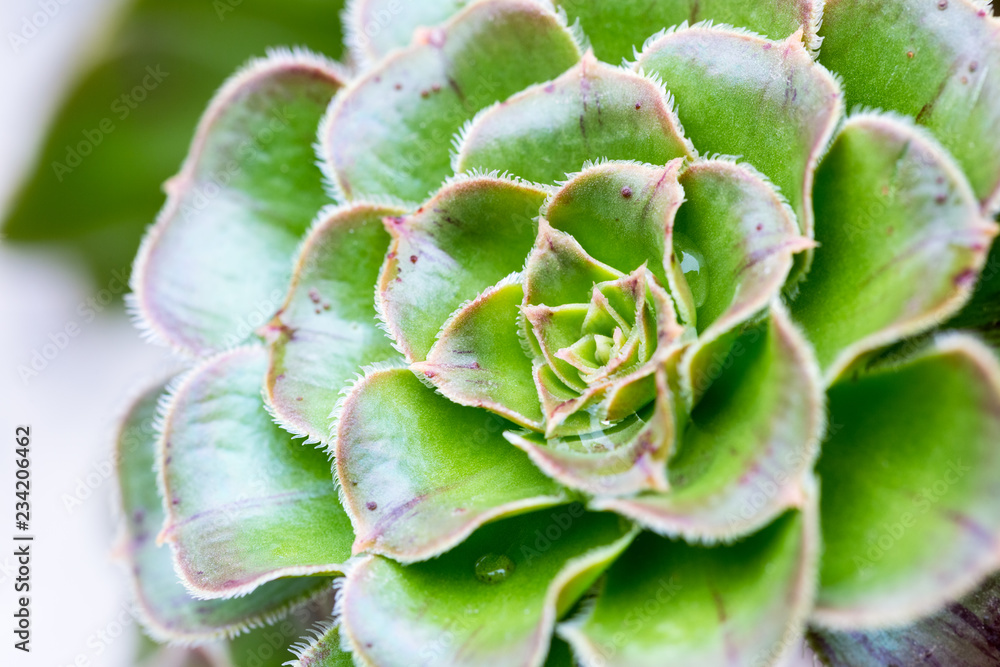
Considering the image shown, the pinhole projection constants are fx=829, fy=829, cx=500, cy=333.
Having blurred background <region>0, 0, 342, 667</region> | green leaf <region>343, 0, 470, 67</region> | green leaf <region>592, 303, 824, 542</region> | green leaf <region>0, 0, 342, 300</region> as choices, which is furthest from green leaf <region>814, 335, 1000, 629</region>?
green leaf <region>0, 0, 342, 300</region>

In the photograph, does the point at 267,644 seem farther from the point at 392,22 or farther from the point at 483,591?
the point at 392,22

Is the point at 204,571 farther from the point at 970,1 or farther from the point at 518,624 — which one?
the point at 970,1

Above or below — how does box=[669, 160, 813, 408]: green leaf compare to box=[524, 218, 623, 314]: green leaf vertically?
above

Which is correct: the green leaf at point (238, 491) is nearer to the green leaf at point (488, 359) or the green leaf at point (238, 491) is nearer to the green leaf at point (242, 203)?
the green leaf at point (242, 203)

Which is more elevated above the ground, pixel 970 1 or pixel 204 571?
pixel 970 1

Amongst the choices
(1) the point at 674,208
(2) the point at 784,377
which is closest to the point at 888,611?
(2) the point at 784,377

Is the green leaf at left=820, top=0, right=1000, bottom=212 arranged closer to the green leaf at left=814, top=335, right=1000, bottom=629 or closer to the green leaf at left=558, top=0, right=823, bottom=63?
the green leaf at left=558, top=0, right=823, bottom=63
